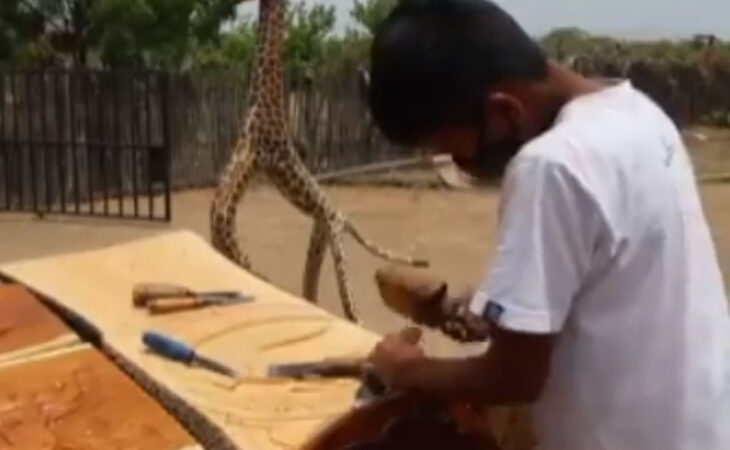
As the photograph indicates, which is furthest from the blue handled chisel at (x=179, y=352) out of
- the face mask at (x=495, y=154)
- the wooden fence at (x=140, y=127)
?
the wooden fence at (x=140, y=127)

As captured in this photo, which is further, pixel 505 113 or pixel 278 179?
pixel 278 179

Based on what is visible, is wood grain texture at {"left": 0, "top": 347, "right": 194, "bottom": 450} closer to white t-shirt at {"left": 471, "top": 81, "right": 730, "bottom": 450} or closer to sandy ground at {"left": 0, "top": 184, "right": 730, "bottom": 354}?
white t-shirt at {"left": 471, "top": 81, "right": 730, "bottom": 450}

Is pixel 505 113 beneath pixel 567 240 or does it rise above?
above

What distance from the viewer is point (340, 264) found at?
621 cm

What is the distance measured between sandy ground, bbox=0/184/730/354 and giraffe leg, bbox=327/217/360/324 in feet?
0.49

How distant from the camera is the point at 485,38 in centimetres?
149

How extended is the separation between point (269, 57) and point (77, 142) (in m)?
4.47

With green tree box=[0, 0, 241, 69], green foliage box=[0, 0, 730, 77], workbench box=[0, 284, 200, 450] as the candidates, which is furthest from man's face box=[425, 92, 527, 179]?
green tree box=[0, 0, 241, 69]

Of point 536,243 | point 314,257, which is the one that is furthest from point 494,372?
point 314,257

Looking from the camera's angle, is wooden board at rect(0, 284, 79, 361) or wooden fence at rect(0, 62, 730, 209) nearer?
wooden board at rect(0, 284, 79, 361)

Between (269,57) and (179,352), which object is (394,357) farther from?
(269,57)

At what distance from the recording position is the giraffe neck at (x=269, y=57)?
6.68 metres

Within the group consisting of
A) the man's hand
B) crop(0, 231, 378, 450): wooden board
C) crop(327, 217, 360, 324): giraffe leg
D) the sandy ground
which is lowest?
the sandy ground

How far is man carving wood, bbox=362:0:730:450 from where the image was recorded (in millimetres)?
1451
